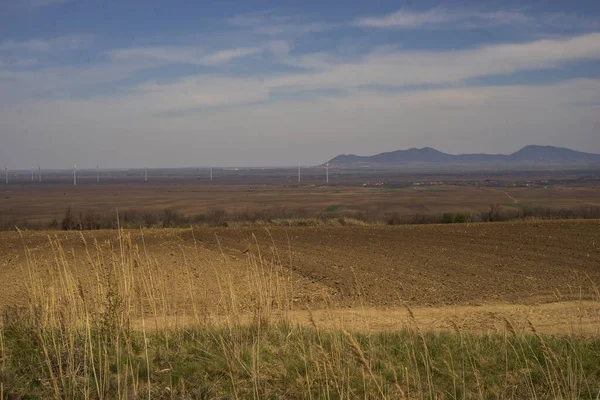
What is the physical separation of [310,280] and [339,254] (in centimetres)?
398

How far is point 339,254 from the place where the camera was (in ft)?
68.2

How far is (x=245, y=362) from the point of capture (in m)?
7.37

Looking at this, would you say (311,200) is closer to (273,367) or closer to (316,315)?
(316,315)

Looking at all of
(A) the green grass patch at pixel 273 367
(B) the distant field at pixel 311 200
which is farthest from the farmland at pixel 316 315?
(B) the distant field at pixel 311 200

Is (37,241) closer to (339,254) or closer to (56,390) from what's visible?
(339,254)

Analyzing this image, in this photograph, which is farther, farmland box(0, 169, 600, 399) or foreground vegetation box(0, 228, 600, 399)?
farmland box(0, 169, 600, 399)

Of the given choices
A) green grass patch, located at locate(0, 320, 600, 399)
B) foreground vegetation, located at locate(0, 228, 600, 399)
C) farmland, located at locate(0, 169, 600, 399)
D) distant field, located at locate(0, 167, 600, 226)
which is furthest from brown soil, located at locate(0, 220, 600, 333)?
distant field, located at locate(0, 167, 600, 226)

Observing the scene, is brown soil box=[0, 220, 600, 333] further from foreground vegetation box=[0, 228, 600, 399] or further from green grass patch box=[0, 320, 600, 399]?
green grass patch box=[0, 320, 600, 399]

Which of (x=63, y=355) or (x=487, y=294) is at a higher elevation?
(x=63, y=355)

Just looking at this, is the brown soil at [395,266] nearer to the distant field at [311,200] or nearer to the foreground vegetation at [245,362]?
the foreground vegetation at [245,362]

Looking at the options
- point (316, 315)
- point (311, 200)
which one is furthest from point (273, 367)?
point (311, 200)

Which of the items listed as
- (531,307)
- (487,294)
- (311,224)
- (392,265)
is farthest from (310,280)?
(311,224)

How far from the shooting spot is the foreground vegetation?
6359 mm

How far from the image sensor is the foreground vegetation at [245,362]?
20.9 ft
